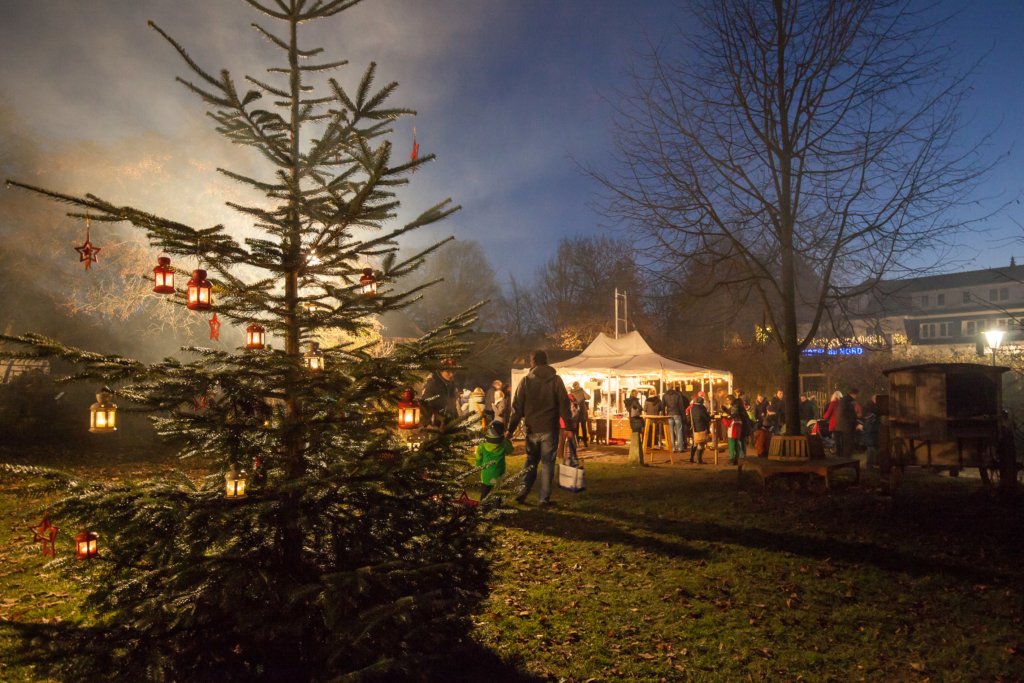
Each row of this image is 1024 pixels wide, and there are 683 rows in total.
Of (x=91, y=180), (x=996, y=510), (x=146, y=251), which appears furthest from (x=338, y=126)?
(x=91, y=180)

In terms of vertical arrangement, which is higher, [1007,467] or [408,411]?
[408,411]

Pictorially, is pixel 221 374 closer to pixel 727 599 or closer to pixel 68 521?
pixel 68 521

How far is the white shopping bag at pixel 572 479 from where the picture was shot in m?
8.49

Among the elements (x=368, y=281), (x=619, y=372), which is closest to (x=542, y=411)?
(x=368, y=281)

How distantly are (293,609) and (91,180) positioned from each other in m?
26.7

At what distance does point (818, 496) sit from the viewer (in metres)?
8.32

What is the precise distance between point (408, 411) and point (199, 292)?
3.96 feet

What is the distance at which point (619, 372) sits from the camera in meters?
19.0

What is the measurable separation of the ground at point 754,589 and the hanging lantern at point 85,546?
0.19 meters

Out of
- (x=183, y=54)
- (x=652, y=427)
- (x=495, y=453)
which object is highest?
(x=183, y=54)

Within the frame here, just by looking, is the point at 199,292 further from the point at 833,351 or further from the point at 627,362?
Result: the point at 833,351

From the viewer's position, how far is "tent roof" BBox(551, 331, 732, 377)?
18.6 m

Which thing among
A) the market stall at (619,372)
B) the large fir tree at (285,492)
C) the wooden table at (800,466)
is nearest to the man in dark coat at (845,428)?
the market stall at (619,372)

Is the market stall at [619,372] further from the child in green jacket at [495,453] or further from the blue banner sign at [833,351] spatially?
the child in green jacket at [495,453]
